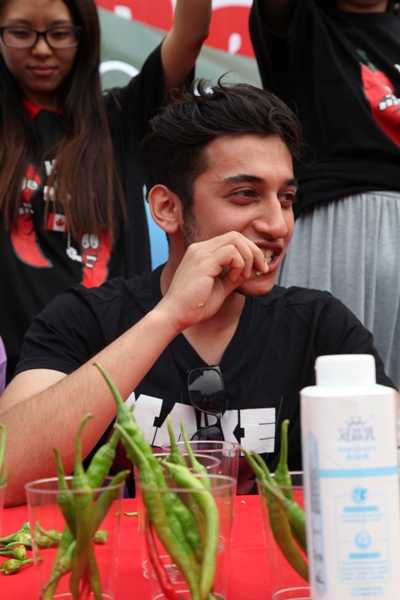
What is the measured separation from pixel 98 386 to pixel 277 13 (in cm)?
147

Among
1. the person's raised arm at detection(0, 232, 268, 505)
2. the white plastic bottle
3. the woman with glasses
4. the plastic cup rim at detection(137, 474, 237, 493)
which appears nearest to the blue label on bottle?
the white plastic bottle

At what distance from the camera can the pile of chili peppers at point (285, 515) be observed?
30.3 inches

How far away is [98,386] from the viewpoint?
1476mm

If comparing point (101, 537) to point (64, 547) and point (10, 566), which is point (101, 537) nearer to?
point (64, 547)

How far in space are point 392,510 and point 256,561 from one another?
1.16ft

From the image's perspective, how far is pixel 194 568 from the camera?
0.77 m

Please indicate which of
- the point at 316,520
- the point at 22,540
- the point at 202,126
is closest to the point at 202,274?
the point at 202,126

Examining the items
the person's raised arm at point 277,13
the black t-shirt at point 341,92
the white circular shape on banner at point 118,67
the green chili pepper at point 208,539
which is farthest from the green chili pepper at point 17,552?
the white circular shape on banner at point 118,67

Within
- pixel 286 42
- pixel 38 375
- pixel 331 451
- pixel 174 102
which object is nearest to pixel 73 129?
pixel 174 102

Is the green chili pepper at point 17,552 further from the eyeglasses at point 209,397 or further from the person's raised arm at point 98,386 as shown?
the eyeglasses at point 209,397

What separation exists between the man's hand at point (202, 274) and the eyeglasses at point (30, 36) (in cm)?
128

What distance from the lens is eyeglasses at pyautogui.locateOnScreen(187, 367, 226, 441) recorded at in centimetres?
178

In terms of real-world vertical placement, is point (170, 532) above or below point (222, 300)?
below

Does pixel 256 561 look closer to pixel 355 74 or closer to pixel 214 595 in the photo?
pixel 214 595
